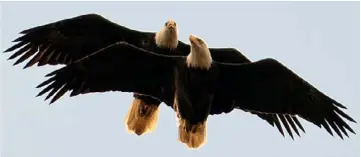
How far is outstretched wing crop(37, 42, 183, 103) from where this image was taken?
15734 mm

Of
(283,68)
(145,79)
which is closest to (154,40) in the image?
(145,79)

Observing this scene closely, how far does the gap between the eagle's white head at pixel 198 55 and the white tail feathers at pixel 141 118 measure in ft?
6.54

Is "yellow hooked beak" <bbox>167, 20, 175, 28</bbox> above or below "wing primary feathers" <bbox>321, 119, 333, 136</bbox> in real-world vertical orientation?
above

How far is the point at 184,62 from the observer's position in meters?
15.9

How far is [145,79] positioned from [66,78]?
48.6 inches

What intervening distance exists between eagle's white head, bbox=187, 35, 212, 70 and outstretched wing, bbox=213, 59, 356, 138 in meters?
0.44

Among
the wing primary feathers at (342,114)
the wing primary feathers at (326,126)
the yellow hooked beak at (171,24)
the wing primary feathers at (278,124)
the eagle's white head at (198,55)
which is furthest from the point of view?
the wing primary feathers at (278,124)

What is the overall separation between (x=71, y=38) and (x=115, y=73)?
5.16 ft

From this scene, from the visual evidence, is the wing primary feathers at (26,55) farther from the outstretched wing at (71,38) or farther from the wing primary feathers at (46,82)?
the wing primary feathers at (46,82)

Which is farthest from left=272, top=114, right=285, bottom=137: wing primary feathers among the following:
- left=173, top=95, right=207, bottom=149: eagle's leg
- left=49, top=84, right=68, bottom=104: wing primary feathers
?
left=49, top=84, right=68, bottom=104: wing primary feathers

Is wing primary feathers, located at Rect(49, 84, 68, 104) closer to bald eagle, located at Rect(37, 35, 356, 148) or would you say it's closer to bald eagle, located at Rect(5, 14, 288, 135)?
bald eagle, located at Rect(37, 35, 356, 148)

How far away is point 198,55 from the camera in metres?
15.7

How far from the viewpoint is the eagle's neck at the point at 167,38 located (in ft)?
55.8

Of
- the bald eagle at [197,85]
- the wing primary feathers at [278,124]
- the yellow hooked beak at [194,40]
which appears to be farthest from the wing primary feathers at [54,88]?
the wing primary feathers at [278,124]
